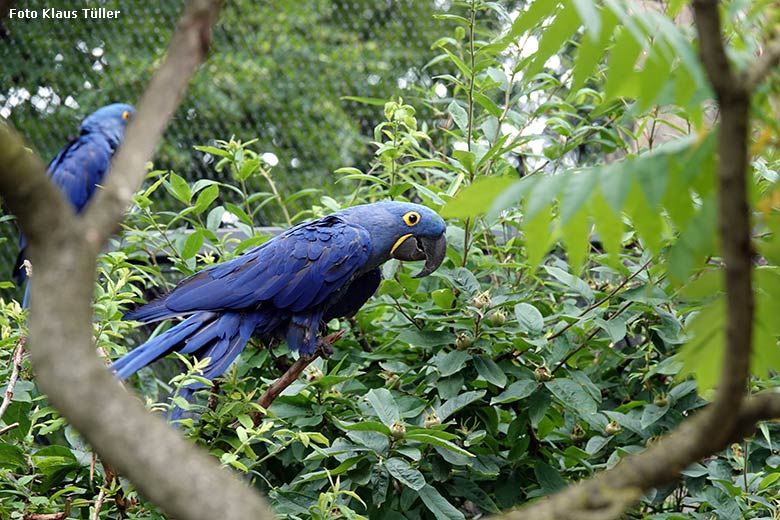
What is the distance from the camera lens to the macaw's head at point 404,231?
6.27 ft

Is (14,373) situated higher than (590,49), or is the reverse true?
(590,49)

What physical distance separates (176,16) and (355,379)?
74.9 inches

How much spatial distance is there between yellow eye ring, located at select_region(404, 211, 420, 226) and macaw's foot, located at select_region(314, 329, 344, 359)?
0.30 meters

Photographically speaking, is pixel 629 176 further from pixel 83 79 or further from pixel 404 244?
pixel 83 79

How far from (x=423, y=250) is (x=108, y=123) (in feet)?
4.57

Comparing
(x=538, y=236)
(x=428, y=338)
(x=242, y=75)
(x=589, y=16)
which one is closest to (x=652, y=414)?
(x=428, y=338)

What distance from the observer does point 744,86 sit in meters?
0.46

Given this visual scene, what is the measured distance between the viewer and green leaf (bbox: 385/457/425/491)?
4.72 feet

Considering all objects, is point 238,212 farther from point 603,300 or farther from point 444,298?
point 603,300

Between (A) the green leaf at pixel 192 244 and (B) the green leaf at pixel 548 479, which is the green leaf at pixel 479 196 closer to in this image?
(B) the green leaf at pixel 548 479

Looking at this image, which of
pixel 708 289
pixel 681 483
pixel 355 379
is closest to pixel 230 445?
pixel 355 379

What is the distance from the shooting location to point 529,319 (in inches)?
64.1

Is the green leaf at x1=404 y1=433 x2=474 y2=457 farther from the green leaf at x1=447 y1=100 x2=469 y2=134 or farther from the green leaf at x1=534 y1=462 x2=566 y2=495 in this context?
the green leaf at x1=447 y1=100 x2=469 y2=134

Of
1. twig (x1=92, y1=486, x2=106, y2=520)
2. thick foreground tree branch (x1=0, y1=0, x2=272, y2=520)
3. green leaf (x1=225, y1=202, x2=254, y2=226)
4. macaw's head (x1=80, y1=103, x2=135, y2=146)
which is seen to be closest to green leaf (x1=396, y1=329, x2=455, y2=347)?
green leaf (x1=225, y1=202, x2=254, y2=226)
